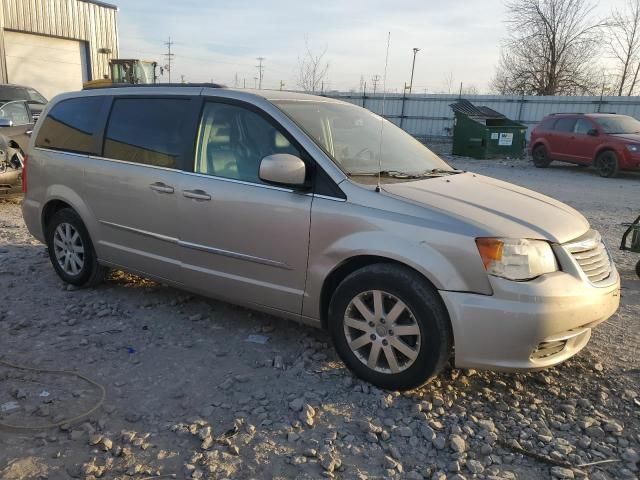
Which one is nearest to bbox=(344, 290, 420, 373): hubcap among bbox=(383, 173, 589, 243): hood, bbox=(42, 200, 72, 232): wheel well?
bbox=(383, 173, 589, 243): hood

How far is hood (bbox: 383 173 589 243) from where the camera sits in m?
2.97

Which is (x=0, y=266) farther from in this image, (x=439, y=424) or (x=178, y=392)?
(x=439, y=424)

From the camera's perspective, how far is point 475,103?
24.7 m

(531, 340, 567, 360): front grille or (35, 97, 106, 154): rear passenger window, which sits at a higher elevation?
(35, 97, 106, 154): rear passenger window

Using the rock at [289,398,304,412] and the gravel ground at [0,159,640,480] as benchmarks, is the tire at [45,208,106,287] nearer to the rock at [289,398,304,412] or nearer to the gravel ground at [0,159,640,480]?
the gravel ground at [0,159,640,480]

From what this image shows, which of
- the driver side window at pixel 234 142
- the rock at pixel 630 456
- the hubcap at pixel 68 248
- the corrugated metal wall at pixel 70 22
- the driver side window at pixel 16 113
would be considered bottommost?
the rock at pixel 630 456

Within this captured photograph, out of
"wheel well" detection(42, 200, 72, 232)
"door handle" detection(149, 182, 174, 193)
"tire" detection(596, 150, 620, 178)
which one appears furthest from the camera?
"tire" detection(596, 150, 620, 178)

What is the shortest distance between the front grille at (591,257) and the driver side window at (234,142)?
1.83 m

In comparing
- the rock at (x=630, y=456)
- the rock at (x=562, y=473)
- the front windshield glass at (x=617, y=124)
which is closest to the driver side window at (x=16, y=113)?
the rock at (x=562, y=473)

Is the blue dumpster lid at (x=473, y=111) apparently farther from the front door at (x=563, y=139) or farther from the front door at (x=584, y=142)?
the front door at (x=584, y=142)

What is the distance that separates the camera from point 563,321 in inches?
113

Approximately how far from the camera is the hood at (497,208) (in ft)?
9.76

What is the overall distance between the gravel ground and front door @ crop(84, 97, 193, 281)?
0.51 metres

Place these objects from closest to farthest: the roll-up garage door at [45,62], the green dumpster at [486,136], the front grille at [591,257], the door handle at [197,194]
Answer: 1. the front grille at [591,257]
2. the door handle at [197,194]
3. the green dumpster at [486,136]
4. the roll-up garage door at [45,62]
